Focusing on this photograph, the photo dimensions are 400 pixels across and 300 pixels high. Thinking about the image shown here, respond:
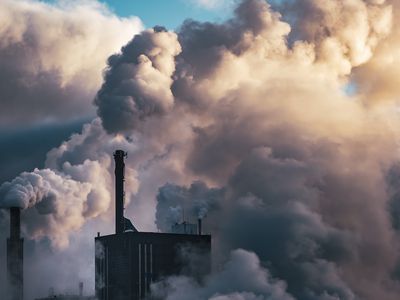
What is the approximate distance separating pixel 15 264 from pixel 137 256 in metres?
26.1

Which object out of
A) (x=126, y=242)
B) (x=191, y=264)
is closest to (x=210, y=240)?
(x=191, y=264)

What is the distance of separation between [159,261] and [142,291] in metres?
7.29

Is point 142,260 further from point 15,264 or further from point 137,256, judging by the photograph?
point 15,264

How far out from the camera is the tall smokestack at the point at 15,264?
177750 millimetres

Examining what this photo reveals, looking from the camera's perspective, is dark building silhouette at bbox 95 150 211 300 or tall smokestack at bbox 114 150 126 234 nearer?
tall smokestack at bbox 114 150 126 234

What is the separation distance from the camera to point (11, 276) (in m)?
181

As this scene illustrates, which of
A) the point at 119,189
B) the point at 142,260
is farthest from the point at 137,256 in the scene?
the point at 119,189

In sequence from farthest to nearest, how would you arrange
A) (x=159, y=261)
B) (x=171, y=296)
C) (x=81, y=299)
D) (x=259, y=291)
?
(x=81, y=299)
(x=159, y=261)
(x=171, y=296)
(x=259, y=291)

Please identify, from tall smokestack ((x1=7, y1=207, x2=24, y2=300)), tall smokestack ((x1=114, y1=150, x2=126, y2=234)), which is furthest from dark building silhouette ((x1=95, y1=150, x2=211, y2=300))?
tall smokestack ((x1=7, y1=207, x2=24, y2=300))

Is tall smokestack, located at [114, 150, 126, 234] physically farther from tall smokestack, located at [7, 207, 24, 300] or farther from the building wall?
tall smokestack, located at [7, 207, 24, 300]

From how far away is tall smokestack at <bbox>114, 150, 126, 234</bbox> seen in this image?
175 m

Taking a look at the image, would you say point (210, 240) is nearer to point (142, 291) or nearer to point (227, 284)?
point (142, 291)

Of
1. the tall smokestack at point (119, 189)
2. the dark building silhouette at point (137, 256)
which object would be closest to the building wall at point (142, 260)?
the dark building silhouette at point (137, 256)

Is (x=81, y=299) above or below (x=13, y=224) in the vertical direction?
below
